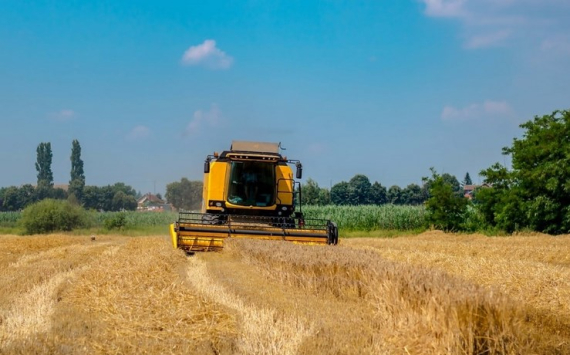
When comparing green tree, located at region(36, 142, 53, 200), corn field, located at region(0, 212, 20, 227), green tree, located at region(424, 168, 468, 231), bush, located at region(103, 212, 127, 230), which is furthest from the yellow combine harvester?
green tree, located at region(36, 142, 53, 200)

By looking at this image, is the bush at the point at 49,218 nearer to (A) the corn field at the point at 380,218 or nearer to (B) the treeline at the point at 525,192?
(A) the corn field at the point at 380,218

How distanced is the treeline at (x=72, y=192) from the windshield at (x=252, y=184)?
58001mm

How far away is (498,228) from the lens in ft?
112

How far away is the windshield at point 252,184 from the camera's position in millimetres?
19547

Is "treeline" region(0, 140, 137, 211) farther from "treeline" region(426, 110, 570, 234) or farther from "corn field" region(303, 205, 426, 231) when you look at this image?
"treeline" region(426, 110, 570, 234)

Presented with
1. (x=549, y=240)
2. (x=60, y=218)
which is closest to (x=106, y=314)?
(x=549, y=240)

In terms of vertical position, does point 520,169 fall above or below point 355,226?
above

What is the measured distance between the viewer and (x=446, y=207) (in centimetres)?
3800

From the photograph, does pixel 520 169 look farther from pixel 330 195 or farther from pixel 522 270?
pixel 330 195

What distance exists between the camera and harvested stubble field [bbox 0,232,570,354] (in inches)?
251

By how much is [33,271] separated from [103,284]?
3.75 metres

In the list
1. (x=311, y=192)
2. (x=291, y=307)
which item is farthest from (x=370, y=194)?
(x=291, y=307)

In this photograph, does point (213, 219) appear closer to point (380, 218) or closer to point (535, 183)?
point (535, 183)

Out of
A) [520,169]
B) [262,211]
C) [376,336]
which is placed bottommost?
[376,336]
